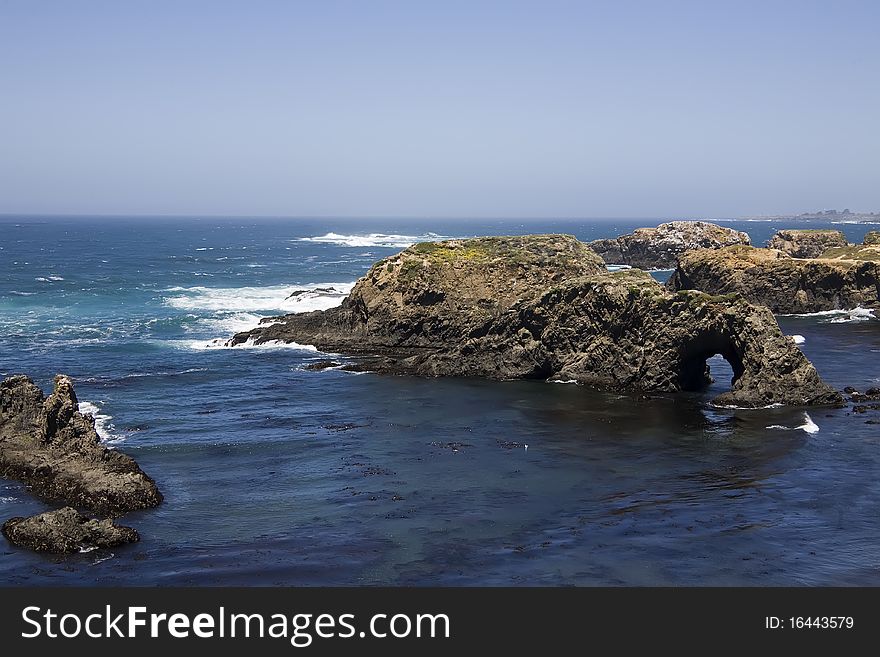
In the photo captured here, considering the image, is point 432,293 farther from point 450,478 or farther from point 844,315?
point 844,315

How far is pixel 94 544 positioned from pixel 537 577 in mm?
16966

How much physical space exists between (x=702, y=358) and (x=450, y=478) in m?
27.5

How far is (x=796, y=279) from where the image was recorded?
10425 cm

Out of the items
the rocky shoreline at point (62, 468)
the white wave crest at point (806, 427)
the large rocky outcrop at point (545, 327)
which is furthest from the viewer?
the large rocky outcrop at point (545, 327)

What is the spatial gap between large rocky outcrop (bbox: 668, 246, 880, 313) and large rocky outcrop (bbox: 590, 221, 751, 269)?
50.9m

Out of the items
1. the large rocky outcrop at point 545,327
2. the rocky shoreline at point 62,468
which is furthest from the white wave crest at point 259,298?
the rocky shoreline at point 62,468

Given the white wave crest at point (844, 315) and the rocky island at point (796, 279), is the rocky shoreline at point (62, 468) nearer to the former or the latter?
the white wave crest at point (844, 315)

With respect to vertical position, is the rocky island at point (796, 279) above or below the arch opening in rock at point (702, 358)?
above

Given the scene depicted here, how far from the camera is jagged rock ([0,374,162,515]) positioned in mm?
37856

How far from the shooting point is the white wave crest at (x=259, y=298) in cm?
10325

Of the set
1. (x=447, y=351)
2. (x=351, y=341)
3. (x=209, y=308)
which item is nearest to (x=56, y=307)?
(x=209, y=308)

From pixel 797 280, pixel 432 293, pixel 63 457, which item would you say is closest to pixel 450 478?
pixel 63 457

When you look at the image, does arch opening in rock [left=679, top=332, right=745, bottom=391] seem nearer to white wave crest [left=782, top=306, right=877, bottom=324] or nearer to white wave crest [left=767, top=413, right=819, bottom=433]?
white wave crest [left=767, top=413, right=819, bottom=433]

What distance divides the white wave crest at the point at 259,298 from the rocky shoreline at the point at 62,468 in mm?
56216
